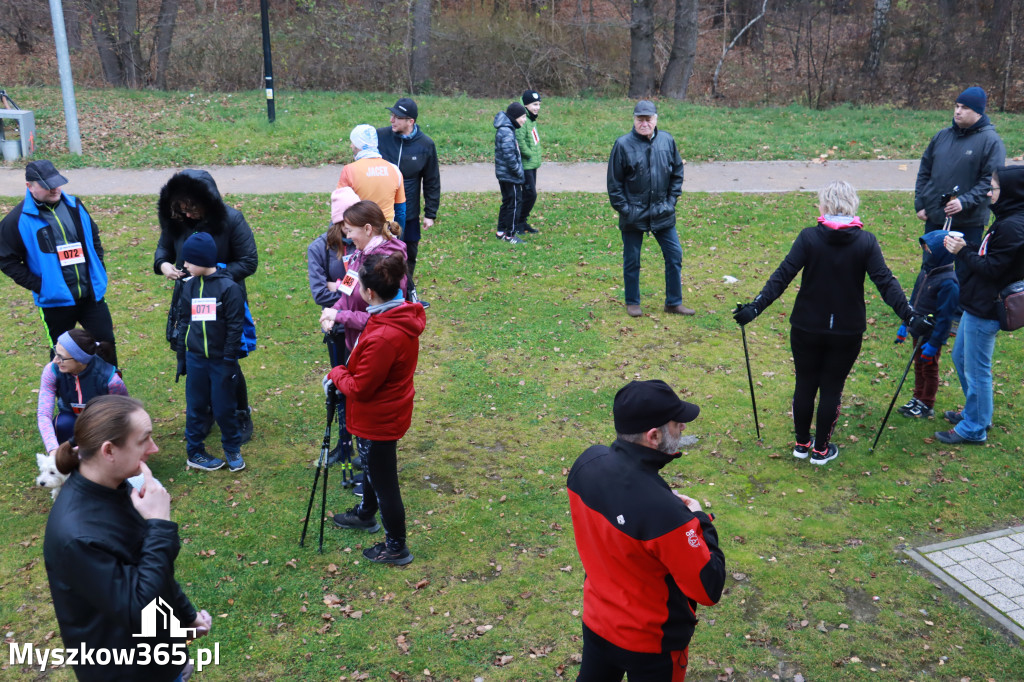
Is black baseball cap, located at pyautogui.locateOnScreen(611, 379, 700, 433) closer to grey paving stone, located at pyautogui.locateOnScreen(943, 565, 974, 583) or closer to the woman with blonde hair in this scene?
grey paving stone, located at pyautogui.locateOnScreen(943, 565, 974, 583)

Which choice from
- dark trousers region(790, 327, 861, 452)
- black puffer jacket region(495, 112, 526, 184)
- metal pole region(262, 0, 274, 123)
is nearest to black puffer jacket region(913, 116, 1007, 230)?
dark trousers region(790, 327, 861, 452)

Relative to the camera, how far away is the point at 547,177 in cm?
1566

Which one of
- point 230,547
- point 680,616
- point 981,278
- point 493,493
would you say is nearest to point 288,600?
point 230,547

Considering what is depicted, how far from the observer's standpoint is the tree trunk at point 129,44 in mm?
23078

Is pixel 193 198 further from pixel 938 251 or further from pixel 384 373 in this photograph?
pixel 938 251

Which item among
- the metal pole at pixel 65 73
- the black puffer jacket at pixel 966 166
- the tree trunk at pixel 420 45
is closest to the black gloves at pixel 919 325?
the black puffer jacket at pixel 966 166

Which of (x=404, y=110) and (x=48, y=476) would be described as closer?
(x=48, y=476)

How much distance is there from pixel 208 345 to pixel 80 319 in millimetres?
1389

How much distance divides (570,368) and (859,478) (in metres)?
2.96

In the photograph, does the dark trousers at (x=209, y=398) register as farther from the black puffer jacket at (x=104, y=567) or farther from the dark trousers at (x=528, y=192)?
the dark trousers at (x=528, y=192)

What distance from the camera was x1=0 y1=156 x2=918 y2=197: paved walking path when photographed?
14430 millimetres

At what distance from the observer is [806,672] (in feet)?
14.7

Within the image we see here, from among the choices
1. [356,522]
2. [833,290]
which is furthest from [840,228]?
[356,522]

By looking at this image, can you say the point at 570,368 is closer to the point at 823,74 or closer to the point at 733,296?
the point at 733,296
